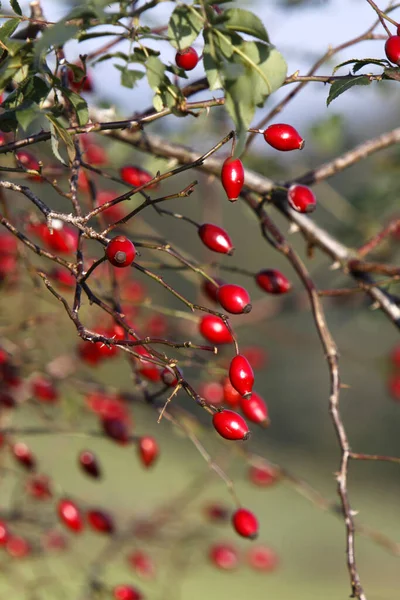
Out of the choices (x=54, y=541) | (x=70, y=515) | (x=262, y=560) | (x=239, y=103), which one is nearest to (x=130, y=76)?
(x=239, y=103)

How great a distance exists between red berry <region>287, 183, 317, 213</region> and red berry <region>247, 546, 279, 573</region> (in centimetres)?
178

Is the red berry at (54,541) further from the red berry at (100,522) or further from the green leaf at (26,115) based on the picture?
the green leaf at (26,115)

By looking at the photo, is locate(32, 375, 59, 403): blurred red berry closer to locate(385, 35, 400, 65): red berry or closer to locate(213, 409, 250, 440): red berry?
locate(213, 409, 250, 440): red berry

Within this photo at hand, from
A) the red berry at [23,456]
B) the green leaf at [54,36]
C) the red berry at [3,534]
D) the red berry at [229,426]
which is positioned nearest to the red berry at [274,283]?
the red berry at [229,426]

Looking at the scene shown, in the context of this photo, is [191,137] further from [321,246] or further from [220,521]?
[321,246]

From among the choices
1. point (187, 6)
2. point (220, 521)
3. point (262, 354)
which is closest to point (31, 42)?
point (187, 6)

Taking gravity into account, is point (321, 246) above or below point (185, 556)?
above

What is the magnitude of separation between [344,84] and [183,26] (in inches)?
7.7

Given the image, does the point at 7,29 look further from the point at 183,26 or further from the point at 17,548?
the point at 17,548

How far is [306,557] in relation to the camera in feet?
18.7

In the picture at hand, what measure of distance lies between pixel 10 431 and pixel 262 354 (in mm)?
1573

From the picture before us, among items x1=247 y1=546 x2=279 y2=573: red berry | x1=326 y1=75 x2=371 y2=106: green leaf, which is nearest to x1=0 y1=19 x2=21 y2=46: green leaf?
x1=326 y1=75 x2=371 y2=106: green leaf

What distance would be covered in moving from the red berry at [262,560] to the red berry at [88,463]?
1.18m

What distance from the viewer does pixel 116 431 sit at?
4.91ft
